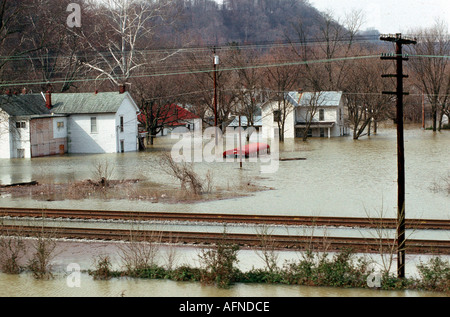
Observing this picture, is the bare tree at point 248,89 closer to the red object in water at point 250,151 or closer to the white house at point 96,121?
the white house at point 96,121

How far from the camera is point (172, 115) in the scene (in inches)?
2469

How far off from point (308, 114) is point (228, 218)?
51405mm

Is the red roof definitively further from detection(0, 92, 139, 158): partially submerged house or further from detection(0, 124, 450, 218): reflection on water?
detection(0, 124, 450, 218): reflection on water

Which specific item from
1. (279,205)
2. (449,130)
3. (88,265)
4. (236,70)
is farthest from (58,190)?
(449,130)

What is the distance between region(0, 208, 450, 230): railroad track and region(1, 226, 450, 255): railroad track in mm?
1213

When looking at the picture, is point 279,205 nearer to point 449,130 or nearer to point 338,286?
point 338,286

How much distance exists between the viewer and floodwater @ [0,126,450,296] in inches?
524

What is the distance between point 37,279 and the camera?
46.5ft

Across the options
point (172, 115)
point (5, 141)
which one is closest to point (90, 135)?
point (5, 141)

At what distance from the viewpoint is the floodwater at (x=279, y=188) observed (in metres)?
13.3

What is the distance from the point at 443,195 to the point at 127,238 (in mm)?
15257

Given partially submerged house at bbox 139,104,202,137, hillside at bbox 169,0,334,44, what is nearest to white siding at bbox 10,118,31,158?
partially submerged house at bbox 139,104,202,137

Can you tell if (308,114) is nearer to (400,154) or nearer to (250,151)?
(250,151)

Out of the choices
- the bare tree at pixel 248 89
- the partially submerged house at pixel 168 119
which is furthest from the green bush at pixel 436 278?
the bare tree at pixel 248 89
